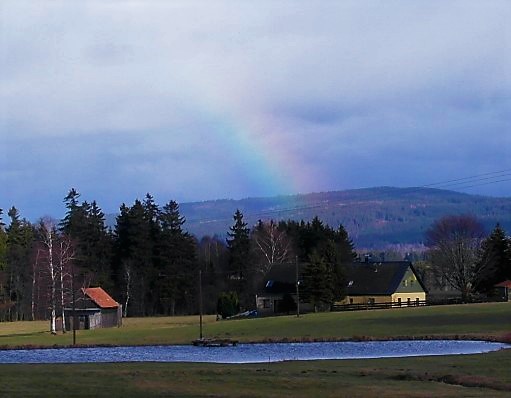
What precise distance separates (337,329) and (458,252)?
60.4 meters

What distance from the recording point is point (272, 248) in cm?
14000

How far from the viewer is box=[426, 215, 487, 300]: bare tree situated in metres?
124

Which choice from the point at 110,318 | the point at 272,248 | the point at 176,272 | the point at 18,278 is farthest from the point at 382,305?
the point at 18,278

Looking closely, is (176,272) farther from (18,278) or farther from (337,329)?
(337,329)

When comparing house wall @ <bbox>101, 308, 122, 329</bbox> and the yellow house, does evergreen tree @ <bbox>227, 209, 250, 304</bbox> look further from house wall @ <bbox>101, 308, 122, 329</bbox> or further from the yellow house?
house wall @ <bbox>101, 308, 122, 329</bbox>

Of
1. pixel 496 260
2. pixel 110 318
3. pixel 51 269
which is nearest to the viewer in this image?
pixel 51 269

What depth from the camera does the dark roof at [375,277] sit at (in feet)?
384

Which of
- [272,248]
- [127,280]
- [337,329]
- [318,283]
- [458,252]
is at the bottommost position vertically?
[337,329]

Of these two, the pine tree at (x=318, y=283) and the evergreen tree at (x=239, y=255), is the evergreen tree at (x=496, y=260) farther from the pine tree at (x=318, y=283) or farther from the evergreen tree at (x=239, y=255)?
the evergreen tree at (x=239, y=255)

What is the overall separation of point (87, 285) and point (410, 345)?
64032mm

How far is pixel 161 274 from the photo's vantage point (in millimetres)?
129875

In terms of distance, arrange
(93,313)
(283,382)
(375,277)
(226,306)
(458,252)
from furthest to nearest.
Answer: (458,252) < (375,277) < (226,306) < (93,313) < (283,382)

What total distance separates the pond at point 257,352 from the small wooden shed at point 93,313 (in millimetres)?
33663

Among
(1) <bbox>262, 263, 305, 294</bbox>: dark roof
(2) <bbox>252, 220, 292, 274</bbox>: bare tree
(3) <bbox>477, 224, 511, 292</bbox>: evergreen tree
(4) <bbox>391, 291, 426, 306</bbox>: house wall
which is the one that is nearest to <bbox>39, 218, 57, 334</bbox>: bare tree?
(1) <bbox>262, 263, 305, 294</bbox>: dark roof
